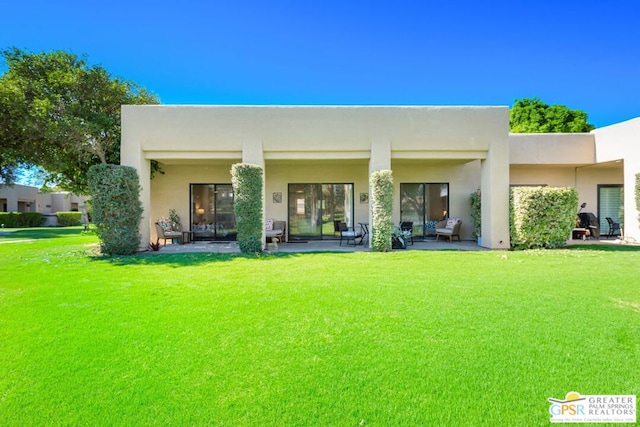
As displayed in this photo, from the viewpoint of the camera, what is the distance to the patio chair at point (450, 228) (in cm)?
1219

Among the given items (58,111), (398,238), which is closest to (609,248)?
(398,238)

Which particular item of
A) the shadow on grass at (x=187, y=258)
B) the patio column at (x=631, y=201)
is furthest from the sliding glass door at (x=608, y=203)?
the shadow on grass at (x=187, y=258)

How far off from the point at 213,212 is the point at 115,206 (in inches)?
181

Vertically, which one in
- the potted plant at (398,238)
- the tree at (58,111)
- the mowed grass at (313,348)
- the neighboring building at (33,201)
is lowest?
the mowed grass at (313,348)

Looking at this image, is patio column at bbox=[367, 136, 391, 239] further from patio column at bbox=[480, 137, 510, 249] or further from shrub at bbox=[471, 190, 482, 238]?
shrub at bbox=[471, 190, 482, 238]

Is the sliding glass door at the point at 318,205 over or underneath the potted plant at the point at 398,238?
over

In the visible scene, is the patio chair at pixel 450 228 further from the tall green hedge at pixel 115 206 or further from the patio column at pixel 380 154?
the tall green hedge at pixel 115 206

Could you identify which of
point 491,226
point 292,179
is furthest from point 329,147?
point 491,226

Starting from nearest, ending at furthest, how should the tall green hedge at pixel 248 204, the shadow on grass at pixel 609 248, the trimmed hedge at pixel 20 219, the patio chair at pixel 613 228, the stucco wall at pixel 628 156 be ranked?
the tall green hedge at pixel 248 204, the shadow on grass at pixel 609 248, the stucco wall at pixel 628 156, the patio chair at pixel 613 228, the trimmed hedge at pixel 20 219

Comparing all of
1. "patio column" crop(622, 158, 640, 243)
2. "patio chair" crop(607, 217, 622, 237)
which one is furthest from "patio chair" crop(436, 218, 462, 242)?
"patio chair" crop(607, 217, 622, 237)

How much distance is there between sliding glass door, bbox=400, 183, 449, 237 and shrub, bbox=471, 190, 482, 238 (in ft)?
3.66

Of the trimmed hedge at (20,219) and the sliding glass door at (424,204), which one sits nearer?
the sliding glass door at (424,204)

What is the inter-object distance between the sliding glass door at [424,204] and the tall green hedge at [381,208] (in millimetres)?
3572

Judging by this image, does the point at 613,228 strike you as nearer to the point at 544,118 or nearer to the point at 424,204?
the point at 424,204
